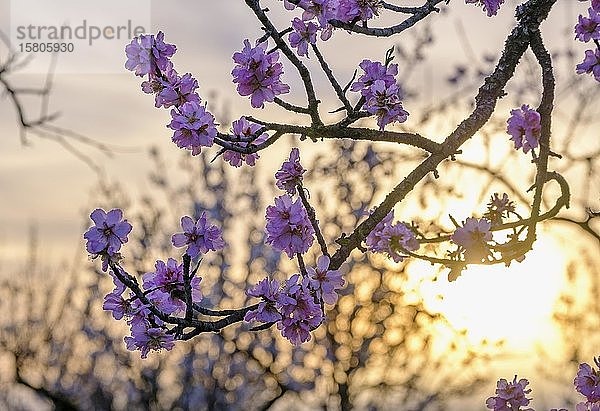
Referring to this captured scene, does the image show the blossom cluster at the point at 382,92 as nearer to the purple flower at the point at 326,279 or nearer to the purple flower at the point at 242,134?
the purple flower at the point at 242,134

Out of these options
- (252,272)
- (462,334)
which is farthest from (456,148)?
(252,272)

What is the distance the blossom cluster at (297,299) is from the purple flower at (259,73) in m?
0.59

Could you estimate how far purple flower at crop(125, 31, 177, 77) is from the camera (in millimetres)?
3010

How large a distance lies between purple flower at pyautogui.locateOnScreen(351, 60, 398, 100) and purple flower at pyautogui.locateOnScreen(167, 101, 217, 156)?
1.75 feet

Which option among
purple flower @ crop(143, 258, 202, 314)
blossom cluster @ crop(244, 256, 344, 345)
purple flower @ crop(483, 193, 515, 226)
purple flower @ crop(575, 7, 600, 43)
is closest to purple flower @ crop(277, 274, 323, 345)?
blossom cluster @ crop(244, 256, 344, 345)

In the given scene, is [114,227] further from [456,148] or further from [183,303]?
[456,148]

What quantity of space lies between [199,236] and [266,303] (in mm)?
444

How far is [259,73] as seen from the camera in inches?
118

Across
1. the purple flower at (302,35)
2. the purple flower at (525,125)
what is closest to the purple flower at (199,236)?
the purple flower at (302,35)

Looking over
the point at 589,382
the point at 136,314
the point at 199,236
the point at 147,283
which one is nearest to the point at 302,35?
the point at 199,236

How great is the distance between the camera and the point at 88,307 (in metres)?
10.9

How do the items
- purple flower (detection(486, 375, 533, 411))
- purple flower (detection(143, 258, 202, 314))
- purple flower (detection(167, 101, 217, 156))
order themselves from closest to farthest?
purple flower (detection(167, 101, 217, 156))
purple flower (detection(143, 258, 202, 314))
purple flower (detection(486, 375, 533, 411))

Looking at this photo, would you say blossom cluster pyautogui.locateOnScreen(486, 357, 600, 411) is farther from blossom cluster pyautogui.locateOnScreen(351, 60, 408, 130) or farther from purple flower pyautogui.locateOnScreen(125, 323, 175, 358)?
purple flower pyautogui.locateOnScreen(125, 323, 175, 358)

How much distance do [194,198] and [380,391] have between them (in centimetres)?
318
